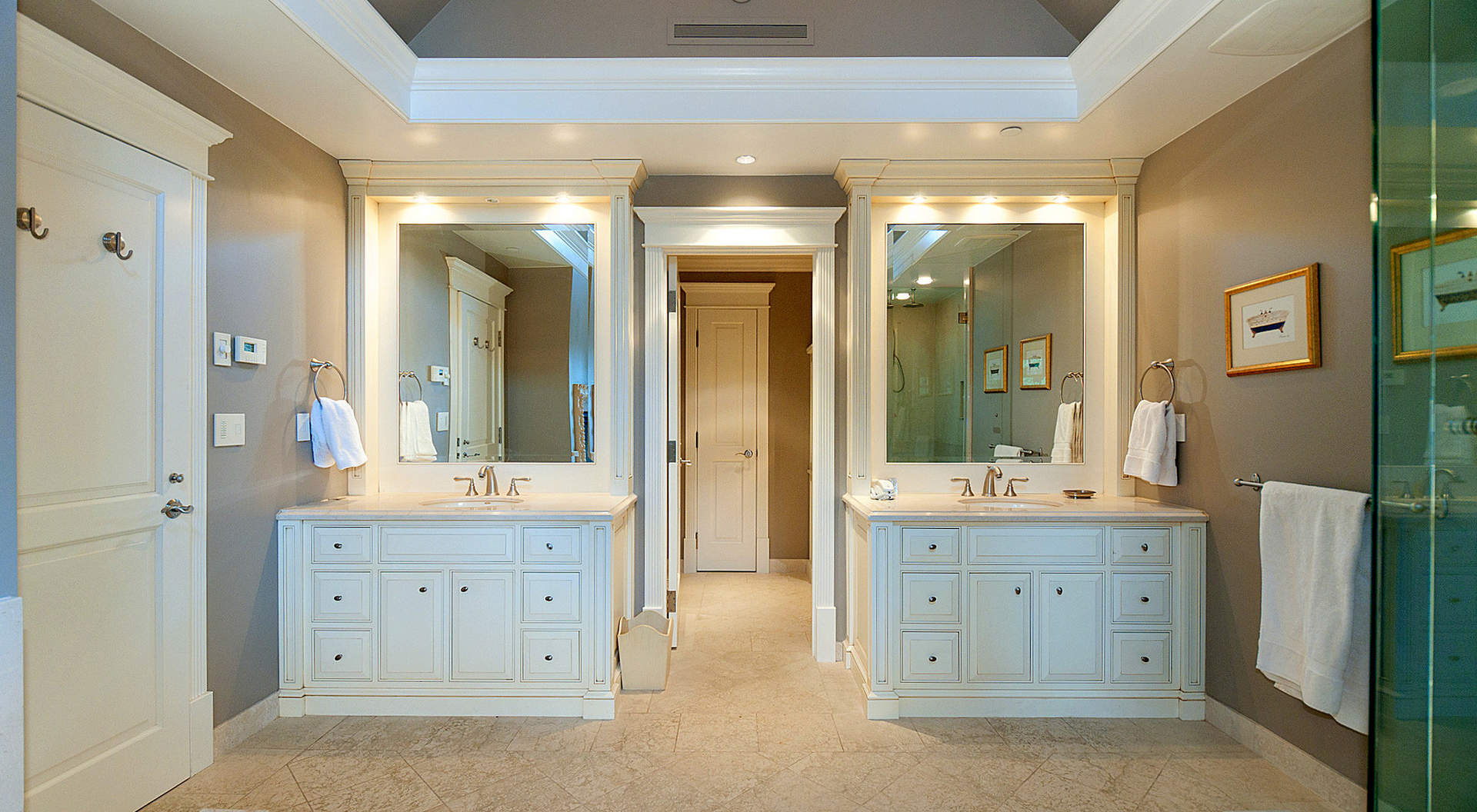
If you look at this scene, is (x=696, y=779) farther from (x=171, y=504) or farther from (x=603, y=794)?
(x=171, y=504)

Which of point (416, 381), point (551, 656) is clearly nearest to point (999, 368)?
point (551, 656)

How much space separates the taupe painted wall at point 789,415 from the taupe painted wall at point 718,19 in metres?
2.40

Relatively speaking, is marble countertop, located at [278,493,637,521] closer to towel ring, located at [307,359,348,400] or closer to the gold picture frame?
towel ring, located at [307,359,348,400]

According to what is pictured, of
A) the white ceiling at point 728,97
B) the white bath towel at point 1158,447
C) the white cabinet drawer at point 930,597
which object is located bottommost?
the white cabinet drawer at point 930,597

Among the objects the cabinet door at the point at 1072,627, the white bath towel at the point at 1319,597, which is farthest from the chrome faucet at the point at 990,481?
the white bath towel at the point at 1319,597

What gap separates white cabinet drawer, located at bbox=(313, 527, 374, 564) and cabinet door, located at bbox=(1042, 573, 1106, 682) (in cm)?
265

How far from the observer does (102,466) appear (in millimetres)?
2082

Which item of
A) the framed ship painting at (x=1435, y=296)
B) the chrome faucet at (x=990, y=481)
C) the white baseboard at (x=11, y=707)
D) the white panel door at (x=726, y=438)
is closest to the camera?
the white baseboard at (x=11, y=707)

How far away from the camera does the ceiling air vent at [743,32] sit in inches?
118

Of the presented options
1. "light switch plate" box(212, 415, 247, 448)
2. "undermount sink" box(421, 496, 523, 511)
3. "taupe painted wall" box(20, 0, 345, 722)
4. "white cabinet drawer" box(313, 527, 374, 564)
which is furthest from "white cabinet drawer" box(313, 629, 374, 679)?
"light switch plate" box(212, 415, 247, 448)

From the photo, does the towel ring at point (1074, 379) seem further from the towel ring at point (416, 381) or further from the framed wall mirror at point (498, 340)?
the towel ring at point (416, 381)

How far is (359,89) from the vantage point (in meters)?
2.56

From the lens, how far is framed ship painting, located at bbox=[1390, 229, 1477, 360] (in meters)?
1.43

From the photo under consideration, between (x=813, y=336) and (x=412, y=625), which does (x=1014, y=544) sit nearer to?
(x=813, y=336)
